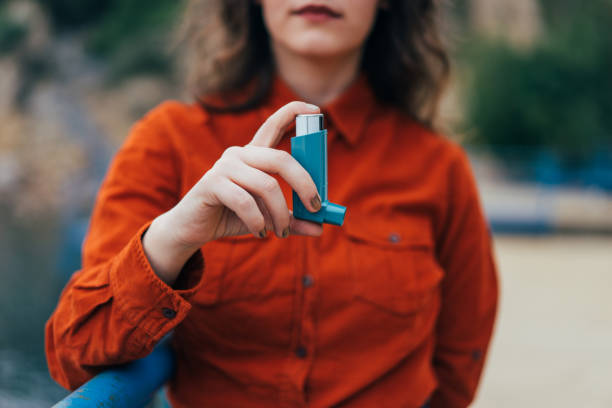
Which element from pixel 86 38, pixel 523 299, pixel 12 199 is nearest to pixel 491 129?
pixel 523 299

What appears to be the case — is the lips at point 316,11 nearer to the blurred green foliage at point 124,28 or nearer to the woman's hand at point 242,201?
the woman's hand at point 242,201

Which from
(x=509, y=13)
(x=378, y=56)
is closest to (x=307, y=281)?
(x=378, y=56)

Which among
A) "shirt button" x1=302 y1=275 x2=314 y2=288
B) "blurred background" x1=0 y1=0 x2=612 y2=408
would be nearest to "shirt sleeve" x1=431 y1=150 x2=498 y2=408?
"blurred background" x1=0 y1=0 x2=612 y2=408

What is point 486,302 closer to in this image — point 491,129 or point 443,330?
point 443,330

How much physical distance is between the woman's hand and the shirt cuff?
22mm

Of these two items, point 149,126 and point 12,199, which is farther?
point 12,199

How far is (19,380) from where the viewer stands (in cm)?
369

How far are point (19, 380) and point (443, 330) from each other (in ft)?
10.2

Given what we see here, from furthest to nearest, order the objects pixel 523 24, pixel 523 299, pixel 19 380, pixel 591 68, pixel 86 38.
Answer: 1. pixel 523 24
2. pixel 86 38
3. pixel 591 68
4. pixel 523 299
5. pixel 19 380

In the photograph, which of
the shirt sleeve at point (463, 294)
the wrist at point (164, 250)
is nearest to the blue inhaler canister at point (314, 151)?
the wrist at point (164, 250)

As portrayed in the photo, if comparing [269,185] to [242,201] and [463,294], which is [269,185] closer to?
Result: [242,201]

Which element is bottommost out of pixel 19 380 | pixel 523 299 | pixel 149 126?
pixel 523 299

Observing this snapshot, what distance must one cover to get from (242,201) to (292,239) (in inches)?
16.0

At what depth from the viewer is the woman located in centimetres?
91
